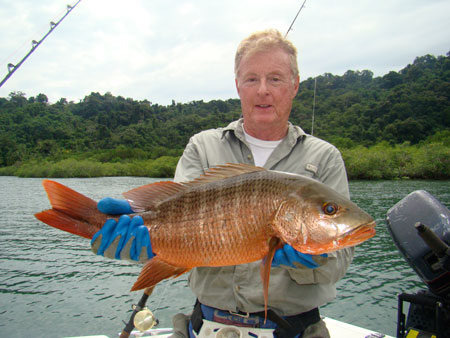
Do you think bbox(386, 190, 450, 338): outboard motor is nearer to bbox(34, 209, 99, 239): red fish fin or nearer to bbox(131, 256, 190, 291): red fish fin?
bbox(131, 256, 190, 291): red fish fin

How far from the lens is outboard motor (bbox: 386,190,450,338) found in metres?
2.74

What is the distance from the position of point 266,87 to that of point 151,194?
1235mm

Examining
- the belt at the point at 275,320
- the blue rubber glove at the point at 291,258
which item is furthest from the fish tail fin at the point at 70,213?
the blue rubber glove at the point at 291,258

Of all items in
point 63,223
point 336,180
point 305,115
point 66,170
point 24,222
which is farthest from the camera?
point 66,170

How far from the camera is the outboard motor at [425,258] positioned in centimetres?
274

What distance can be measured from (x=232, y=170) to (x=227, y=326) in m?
1.14

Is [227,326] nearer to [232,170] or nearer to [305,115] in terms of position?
[232,170]

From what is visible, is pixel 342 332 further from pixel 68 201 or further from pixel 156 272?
pixel 68 201

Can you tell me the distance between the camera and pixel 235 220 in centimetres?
209

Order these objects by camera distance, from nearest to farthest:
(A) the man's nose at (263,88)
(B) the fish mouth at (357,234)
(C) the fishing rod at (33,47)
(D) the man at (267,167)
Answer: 1. (B) the fish mouth at (357,234)
2. (D) the man at (267,167)
3. (A) the man's nose at (263,88)
4. (C) the fishing rod at (33,47)

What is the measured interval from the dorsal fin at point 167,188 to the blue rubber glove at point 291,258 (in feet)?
1.92

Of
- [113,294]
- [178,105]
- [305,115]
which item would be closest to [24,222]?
[113,294]

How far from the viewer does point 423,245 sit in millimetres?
3125

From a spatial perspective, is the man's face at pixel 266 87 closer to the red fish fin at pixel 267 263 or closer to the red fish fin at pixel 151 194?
the red fish fin at pixel 151 194
